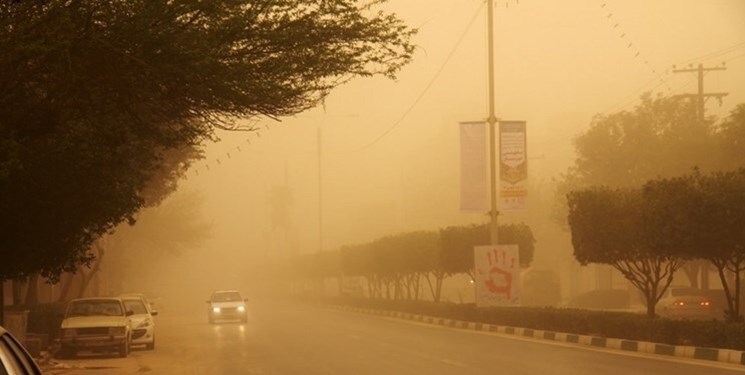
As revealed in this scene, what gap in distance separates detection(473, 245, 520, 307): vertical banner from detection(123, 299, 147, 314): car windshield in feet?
42.3

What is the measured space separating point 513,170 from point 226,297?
20421 millimetres

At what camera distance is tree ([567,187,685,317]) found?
33.0 metres

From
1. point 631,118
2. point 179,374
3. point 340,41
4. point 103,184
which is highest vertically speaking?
point 631,118

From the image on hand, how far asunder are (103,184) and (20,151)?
3.04 metres

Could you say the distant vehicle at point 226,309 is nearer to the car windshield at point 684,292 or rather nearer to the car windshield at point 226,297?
the car windshield at point 226,297

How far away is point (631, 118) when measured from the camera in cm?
6856

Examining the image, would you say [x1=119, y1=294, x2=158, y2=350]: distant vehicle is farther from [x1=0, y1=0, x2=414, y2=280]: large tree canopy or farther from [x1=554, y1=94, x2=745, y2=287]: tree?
[x1=554, y1=94, x2=745, y2=287]: tree

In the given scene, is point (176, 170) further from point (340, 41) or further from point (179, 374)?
point (340, 41)

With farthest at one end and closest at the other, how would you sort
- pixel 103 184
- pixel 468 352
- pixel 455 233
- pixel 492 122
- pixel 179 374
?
pixel 455 233
pixel 492 122
pixel 468 352
pixel 179 374
pixel 103 184

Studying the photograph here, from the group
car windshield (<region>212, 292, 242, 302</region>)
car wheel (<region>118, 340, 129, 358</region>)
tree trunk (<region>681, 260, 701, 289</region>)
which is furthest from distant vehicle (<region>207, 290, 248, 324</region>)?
car wheel (<region>118, 340, 129, 358</region>)

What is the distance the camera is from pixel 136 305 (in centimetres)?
3772

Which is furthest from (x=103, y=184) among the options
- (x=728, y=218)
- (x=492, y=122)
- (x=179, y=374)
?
(x=492, y=122)

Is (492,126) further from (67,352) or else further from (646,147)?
(646,147)

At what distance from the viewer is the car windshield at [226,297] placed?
56891 mm
